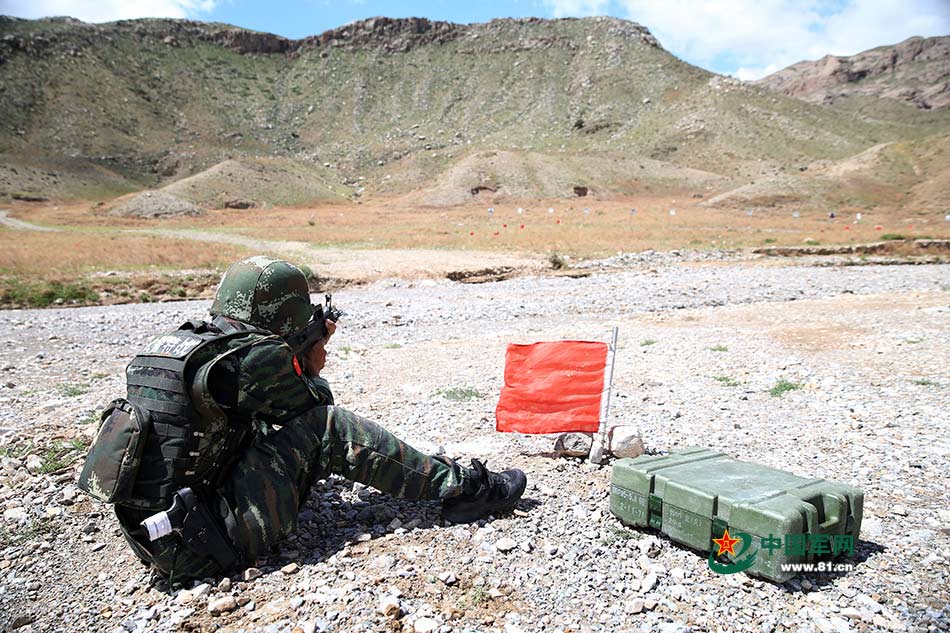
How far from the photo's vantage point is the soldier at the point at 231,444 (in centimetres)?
312

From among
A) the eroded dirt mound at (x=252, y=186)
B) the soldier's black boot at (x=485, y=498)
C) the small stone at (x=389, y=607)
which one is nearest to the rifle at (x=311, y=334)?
the soldier's black boot at (x=485, y=498)

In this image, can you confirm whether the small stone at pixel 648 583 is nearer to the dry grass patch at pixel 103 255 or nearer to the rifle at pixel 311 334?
the rifle at pixel 311 334

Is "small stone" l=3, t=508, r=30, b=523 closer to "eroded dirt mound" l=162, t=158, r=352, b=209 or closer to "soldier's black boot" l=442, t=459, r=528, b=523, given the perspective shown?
"soldier's black boot" l=442, t=459, r=528, b=523

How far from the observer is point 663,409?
638 cm

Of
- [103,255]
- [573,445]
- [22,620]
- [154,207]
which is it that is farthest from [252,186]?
[22,620]

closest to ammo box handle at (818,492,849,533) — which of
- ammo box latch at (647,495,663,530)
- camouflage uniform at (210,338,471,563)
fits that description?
ammo box latch at (647,495,663,530)

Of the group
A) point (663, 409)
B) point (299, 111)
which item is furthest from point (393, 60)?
point (663, 409)

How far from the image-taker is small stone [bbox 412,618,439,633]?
3.00 metres

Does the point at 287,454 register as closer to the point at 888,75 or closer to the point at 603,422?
the point at 603,422

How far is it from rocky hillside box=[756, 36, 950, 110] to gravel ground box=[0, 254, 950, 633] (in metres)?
178

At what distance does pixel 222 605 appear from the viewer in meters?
3.21

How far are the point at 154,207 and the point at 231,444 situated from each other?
5631 centimetres

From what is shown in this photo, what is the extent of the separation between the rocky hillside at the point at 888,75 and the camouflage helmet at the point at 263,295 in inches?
7217

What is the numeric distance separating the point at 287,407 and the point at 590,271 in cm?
1868
